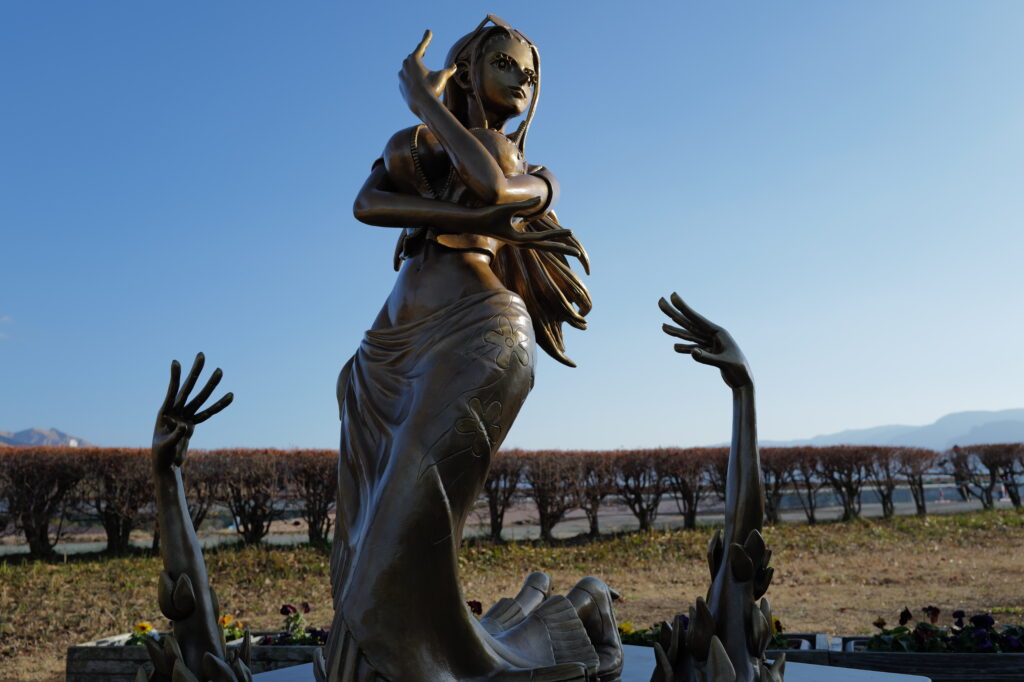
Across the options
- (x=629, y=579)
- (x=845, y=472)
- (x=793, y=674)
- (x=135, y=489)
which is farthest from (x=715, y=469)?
(x=793, y=674)

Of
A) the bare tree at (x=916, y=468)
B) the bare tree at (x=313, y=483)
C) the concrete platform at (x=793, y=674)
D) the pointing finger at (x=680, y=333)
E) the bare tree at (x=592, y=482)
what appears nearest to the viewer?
the pointing finger at (x=680, y=333)

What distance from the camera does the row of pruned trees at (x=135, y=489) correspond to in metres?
13.0

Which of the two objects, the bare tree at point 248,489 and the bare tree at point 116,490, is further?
the bare tree at point 248,489

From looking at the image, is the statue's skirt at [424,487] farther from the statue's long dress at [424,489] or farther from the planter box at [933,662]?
the planter box at [933,662]

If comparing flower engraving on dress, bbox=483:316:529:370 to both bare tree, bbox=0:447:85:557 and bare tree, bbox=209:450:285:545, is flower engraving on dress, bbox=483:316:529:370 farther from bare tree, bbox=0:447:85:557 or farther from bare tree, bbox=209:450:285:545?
bare tree, bbox=0:447:85:557

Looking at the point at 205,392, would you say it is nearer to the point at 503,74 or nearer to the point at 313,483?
the point at 503,74

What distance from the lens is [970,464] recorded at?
63.1 feet

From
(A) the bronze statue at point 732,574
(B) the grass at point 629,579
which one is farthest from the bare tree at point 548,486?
(A) the bronze statue at point 732,574

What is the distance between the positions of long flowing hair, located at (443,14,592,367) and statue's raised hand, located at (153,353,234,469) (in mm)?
1270

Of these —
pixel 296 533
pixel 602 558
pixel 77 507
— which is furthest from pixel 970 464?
pixel 77 507

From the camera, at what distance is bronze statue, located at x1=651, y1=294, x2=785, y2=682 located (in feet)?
10.7

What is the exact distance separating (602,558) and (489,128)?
10.4m

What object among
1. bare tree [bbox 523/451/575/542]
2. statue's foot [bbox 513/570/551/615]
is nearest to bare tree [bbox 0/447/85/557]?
bare tree [bbox 523/451/575/542]

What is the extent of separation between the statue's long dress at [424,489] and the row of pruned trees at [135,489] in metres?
10.8
